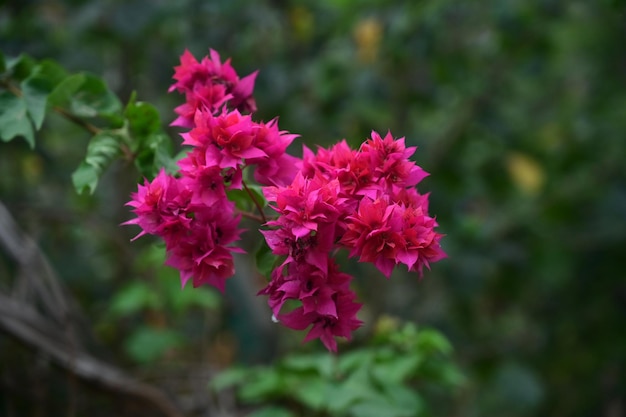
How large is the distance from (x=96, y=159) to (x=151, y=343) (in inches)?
42.4

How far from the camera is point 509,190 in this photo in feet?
8.49

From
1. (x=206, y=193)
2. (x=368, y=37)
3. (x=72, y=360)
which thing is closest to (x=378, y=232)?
(x=206, y=193)

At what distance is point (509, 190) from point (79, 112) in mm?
1918

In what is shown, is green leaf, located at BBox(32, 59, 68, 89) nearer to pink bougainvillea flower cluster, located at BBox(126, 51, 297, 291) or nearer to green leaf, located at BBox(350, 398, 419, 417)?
pink bougainvillea flower cluster, located at BBox(126, 51, 297, 291)

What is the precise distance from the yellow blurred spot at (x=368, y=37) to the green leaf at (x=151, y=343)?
109 centimetres

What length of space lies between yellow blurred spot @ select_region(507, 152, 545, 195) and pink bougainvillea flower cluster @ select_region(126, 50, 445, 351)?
6.34 ft

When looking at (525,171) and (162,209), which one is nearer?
(162,209)

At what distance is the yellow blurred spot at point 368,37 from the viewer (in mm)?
2199

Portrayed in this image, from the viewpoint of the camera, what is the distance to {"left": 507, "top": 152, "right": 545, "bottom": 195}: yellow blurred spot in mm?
2562

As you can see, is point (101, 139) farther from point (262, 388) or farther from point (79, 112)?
point (262, 388)

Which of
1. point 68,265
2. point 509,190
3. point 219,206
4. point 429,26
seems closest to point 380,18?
point 429,26

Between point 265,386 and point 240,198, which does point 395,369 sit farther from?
point 240,198

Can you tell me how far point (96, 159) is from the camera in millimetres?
863

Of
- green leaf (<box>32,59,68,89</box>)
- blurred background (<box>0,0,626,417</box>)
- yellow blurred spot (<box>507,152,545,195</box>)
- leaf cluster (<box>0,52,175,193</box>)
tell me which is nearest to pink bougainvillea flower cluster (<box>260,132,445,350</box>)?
leaf cluster (<box>0,52,175,193</box>)
